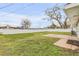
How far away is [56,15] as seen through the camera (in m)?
1.39

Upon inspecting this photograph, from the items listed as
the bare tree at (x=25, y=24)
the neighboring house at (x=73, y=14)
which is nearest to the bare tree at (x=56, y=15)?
the neighboring house at (x=73, y=14)

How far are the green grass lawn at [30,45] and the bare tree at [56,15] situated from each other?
0.09 m

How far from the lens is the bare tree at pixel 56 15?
138cm

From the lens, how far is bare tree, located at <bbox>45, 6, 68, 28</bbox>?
138 cm

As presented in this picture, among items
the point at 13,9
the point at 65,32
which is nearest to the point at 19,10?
the point at 13,9

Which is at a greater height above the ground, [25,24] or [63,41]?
[25,24]

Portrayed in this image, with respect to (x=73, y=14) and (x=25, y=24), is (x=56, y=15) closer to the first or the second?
(x=73, y=14)

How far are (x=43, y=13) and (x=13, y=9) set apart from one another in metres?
0.27

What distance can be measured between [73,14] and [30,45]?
1.56 feet

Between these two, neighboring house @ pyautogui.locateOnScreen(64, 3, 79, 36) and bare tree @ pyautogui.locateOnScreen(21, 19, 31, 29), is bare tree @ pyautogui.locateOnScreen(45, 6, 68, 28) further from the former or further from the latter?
bare tree @ pyautogui.locateOnScreen(21, 19, 31, 29)

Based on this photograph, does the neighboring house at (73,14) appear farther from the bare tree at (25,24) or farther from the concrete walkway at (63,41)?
the bare tree at (25,24)

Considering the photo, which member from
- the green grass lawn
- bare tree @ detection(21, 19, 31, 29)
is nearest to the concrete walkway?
the green grass lawn

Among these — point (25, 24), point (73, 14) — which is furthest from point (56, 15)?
point (25, 24)

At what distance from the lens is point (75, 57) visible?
1.34 m
